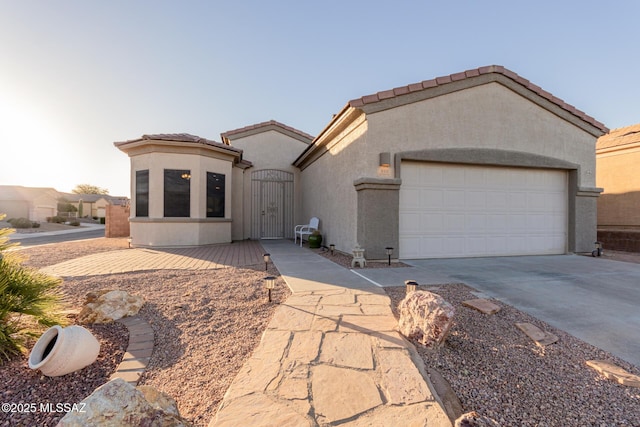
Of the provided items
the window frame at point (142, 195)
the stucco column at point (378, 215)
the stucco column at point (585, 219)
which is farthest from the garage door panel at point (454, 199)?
the window frame at point (142, 195)

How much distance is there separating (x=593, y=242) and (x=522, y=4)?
712cm

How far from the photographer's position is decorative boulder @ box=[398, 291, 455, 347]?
2.57 metres

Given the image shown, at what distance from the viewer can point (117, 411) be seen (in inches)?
51.5

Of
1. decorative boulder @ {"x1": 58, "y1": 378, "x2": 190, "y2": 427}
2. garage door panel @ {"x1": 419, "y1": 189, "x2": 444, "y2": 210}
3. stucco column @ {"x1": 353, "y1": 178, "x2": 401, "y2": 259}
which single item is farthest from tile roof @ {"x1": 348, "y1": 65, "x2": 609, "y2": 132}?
decorative boulder @ {"x1": 58, "y1": 378, "x2": 190, "y2": 427}

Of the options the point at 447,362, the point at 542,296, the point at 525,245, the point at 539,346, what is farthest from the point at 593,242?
the point at 447,362

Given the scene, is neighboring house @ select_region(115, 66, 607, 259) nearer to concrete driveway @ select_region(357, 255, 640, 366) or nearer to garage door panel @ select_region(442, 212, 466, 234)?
garage door panel @ select_region(442, 212, 466, 234)

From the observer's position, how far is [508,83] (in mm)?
7441

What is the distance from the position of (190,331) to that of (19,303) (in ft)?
4.75

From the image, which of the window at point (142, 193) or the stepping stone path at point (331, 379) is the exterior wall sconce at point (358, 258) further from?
the window at point (142, 193)

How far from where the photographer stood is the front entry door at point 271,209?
12.9m

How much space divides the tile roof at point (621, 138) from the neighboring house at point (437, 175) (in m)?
3.45

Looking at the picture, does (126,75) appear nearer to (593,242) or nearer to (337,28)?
(337,28)

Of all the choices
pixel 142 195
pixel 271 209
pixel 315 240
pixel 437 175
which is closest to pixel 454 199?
pixel 437 175

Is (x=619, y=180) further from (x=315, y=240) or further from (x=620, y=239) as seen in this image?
(x=315, y=240)
